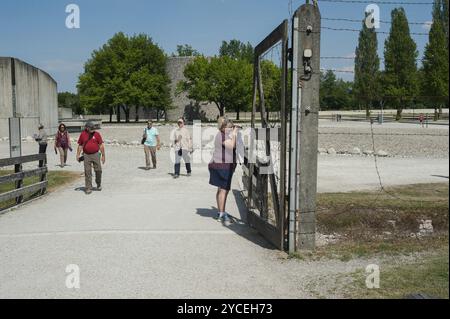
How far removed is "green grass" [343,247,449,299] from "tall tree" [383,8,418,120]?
123 inches

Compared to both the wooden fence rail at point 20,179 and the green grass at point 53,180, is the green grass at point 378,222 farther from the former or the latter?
the green grass at point 53,180

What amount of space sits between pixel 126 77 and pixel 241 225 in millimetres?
69853

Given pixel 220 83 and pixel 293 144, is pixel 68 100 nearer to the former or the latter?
pixel 220 83

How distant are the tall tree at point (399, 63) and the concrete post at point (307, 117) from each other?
1802mm

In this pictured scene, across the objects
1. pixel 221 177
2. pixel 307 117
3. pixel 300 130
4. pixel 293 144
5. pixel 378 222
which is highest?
pixel 307 117

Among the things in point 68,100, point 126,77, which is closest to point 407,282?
point 126,77

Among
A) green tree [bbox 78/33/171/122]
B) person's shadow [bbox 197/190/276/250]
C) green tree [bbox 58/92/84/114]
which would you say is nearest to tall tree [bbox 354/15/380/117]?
person's shadow [bbox 197/190/276/250]

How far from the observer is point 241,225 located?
29.6ft

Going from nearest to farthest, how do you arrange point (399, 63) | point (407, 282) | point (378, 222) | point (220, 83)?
point (407, 282)
point (378, 222)
point (399, 63)
point (220, 83)

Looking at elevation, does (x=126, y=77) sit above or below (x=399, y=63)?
above

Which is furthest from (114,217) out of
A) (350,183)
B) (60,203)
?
(350,183)

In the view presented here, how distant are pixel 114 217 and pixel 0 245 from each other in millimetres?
2413
